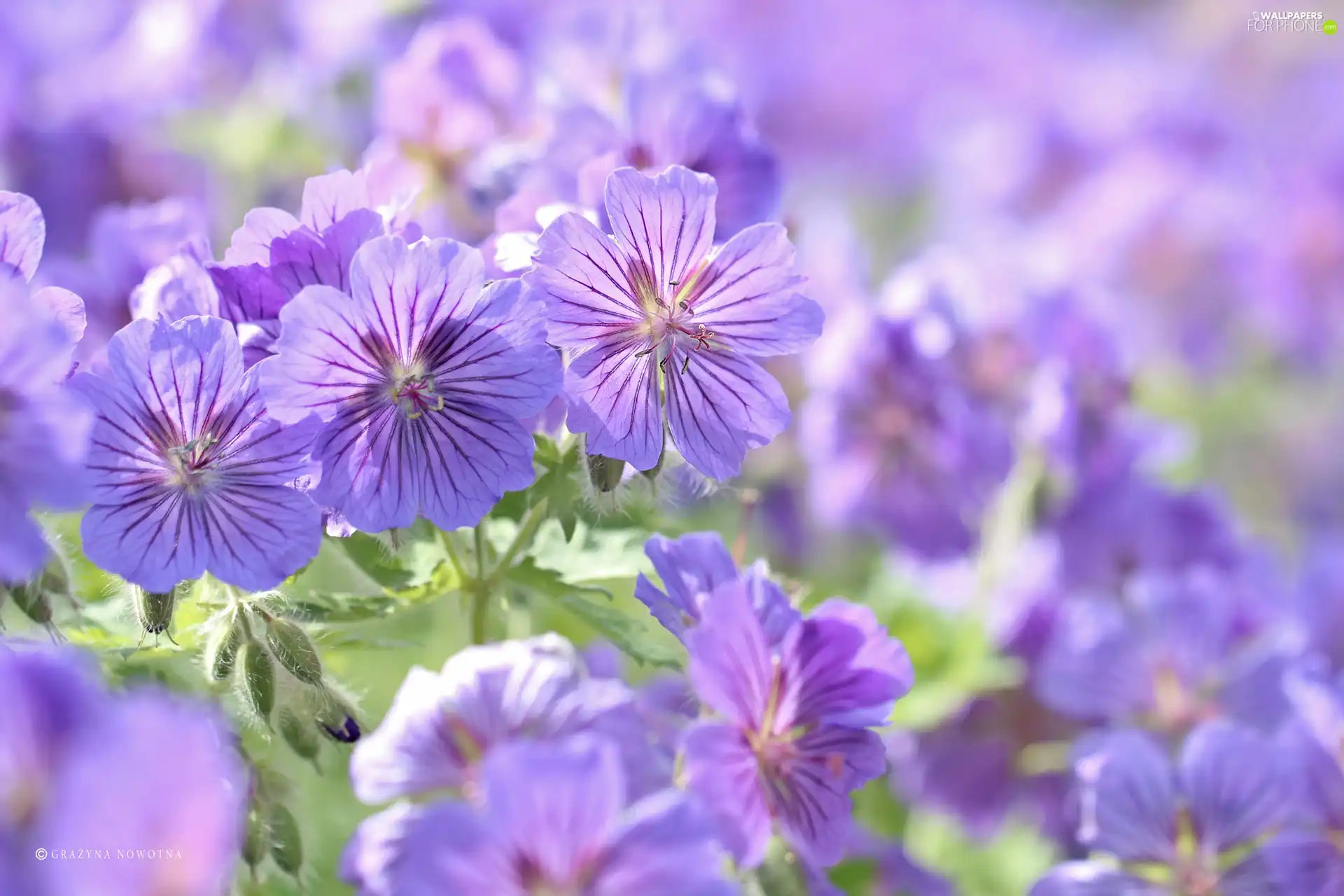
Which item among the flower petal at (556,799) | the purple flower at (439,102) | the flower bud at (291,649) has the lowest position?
the flower petal at (556,799)

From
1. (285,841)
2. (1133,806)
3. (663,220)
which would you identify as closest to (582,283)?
(663,220)

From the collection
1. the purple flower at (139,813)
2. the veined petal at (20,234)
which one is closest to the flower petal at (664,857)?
the purple flower at (139,813)

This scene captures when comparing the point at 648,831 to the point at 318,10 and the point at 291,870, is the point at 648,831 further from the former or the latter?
the point at 318,10

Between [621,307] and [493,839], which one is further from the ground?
[621,307]

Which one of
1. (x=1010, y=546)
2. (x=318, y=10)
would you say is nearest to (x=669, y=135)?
(x=1010, y=546)

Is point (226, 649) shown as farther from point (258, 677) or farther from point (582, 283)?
point (582, 283)

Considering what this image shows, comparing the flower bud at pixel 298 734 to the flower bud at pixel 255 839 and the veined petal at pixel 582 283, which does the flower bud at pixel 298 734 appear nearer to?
the flower bud at pixel 255 839
